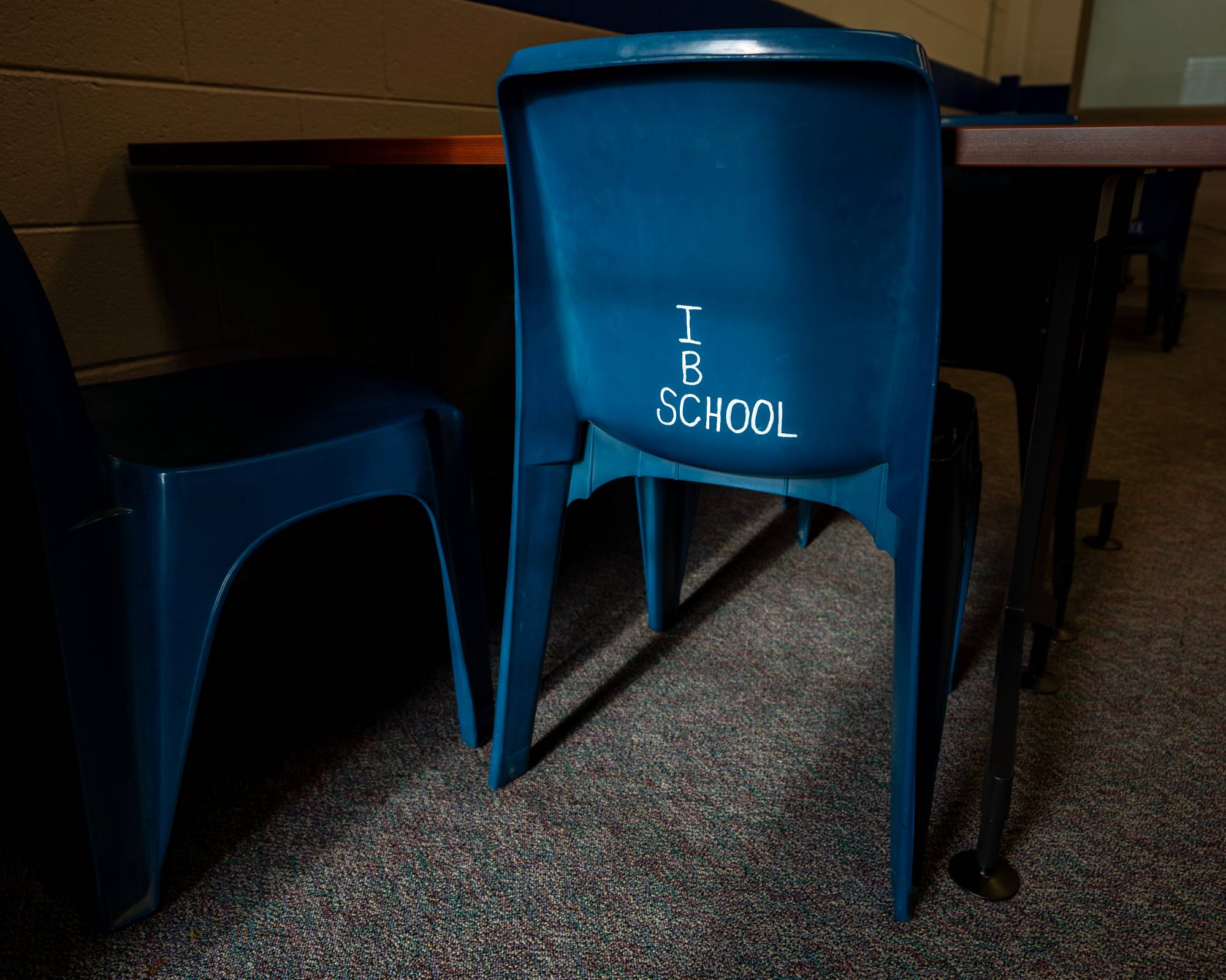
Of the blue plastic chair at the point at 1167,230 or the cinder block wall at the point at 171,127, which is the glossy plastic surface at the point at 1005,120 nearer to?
the cinder block wall at the point at 171,127

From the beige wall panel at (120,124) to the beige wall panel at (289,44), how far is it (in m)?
0.04

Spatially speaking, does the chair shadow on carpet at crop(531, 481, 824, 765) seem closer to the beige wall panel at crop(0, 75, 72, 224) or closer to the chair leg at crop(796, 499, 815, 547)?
the chair leg at crop(796, 499, 815, 547)

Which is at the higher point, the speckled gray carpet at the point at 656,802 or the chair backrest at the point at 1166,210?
the chair backrest at the point at 1166,210

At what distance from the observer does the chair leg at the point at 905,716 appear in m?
0.83

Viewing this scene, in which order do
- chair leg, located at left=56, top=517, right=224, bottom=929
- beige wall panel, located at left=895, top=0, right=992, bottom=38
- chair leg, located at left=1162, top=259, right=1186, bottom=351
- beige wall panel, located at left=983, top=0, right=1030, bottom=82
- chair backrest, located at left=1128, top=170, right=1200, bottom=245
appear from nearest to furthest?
1. chair leg, located at left=56, top=517, right=224, bottom=929
2. chair backrest, located at left=1128, top=170, right=1200, bottom=245
3. chair leg, located at left=1162, top=259, right=1186, bottom=351
4. beige wall panel, located at left=895, top=0, right=992, bottom=38
5. beige wall panel, located at left=983, top=0, right=1030, bottom=82

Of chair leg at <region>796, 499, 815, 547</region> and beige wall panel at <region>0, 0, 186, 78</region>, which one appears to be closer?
beige wall panel at <region>0, 0, 186, 78</region>

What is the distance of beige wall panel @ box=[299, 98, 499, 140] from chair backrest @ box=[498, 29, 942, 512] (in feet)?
2.88

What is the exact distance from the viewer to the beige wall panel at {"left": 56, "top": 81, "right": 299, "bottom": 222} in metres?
1.27

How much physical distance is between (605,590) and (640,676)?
12.0 inches

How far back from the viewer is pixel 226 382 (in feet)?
3.73

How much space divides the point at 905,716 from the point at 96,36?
4.59 ft

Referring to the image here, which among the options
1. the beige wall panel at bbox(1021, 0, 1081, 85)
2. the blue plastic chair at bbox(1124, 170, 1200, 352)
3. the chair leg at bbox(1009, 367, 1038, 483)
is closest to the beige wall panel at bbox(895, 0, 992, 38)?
the beige wall panel at bbox(1021, 0, 1081, 85)

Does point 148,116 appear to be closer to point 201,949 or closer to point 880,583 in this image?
point 201,949

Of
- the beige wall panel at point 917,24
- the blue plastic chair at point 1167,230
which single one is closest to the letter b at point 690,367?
the beige wall panel at point 917,24
